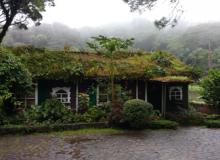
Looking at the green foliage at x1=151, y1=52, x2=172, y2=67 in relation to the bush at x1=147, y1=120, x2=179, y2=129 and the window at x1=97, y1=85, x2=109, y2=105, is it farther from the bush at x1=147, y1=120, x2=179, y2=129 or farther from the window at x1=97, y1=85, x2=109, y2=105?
the bush at x1=147, y1=120, x2=179, y2=129

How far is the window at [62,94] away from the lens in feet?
66.4

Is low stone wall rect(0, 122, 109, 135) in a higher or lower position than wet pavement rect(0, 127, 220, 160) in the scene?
higher

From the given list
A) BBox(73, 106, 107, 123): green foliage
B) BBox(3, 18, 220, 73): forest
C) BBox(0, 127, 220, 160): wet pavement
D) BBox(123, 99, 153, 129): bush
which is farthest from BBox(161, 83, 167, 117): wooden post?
BBox(3, 18, 220, 73): forest

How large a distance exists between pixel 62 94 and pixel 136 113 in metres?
5.27

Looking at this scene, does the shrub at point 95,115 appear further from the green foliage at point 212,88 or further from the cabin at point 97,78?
the green foliage at point 212,88

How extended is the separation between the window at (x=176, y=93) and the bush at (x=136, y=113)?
523cm

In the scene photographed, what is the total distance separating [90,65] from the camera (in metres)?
21.5

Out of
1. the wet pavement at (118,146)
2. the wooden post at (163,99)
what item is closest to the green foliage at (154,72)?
the wooden post at (163,99)

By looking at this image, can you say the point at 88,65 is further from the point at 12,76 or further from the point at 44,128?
the point at 44,128

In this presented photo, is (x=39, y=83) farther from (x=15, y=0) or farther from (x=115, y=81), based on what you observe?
(x=15, y=0)

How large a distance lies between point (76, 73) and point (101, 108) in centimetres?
239

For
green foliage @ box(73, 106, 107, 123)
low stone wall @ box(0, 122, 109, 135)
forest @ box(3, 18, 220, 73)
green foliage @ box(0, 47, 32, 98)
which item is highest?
forest @ box(3, 18, 220, 73)

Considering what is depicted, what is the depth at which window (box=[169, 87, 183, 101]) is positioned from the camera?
2247 centimetres

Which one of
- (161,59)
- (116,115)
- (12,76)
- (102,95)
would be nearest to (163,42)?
(161,59)
